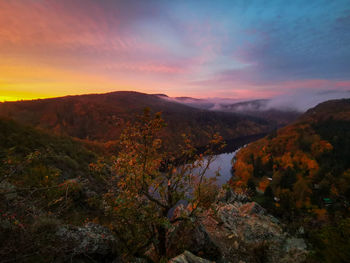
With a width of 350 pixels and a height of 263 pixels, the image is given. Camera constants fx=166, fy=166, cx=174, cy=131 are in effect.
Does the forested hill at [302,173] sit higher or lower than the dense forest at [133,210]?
lower

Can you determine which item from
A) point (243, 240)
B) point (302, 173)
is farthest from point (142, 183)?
point (302, 173)

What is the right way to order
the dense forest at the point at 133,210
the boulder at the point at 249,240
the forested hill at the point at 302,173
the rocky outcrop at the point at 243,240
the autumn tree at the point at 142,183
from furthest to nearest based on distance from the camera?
the forested hill at the point at 302,173 → the boulder at the point at 249,240 → the rocky outcrop at the point at 243,240 → the autumn tree at the point at 142,183 → the dense forest at the point at 133,210

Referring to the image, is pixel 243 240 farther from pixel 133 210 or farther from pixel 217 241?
pixel 133 210

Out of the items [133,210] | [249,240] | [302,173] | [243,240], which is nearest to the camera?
[133,210]

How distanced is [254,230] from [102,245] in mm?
14095

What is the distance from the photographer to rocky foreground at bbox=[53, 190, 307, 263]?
253 inches

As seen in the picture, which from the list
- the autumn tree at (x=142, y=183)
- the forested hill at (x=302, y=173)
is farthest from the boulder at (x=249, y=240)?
the forested hill at (x=302, y=173)

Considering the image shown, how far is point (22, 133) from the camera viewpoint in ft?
61.0

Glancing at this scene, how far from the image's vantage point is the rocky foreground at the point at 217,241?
6422 mm

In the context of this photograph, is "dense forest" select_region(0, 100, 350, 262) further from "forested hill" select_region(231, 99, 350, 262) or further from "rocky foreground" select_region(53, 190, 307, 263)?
"forested hill" select_region(231, 99, 350, 262)

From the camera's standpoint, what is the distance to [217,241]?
43.7 ft

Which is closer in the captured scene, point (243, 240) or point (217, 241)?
point (217, 241)

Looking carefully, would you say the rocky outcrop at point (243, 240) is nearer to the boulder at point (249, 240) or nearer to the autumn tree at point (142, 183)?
the boulder at point (249, 240)

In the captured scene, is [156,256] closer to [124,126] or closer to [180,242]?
→ [180,242]
